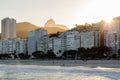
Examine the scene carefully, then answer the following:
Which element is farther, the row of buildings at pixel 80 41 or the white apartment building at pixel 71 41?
the white apartment building at pixel 71 41

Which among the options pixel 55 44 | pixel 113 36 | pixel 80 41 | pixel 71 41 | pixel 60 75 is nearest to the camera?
pixel 60 75

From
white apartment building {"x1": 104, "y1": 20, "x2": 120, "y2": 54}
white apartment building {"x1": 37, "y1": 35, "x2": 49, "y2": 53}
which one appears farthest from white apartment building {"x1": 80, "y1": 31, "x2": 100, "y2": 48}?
white apartment building {"x1": 37, "y1": 35, "x2": 49, "y2": 53}

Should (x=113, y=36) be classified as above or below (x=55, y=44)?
above

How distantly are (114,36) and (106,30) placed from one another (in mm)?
10856

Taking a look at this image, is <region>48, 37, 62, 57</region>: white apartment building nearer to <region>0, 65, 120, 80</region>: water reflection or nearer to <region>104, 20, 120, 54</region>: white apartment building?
<region>104, 20, 120, 54</region>: white apartment building

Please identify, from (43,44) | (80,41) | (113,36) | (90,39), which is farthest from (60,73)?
(43,44)

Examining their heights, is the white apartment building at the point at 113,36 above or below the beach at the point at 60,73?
above

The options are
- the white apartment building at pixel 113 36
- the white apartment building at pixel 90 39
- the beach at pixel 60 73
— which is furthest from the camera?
the white apartment building at pixel 90 39

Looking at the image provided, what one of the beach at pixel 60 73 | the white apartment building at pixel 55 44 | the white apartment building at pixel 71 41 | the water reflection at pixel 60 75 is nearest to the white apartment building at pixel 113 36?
the white apartment building at pixel 71 41

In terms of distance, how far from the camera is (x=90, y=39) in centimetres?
15912

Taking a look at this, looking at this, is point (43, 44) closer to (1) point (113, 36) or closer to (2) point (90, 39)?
(2) point (90, 39)

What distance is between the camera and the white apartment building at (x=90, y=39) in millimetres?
155637

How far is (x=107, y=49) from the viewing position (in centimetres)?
13125

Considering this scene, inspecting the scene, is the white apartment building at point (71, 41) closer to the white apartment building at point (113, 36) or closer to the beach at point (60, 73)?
the white apartment building at point (113, 36)
